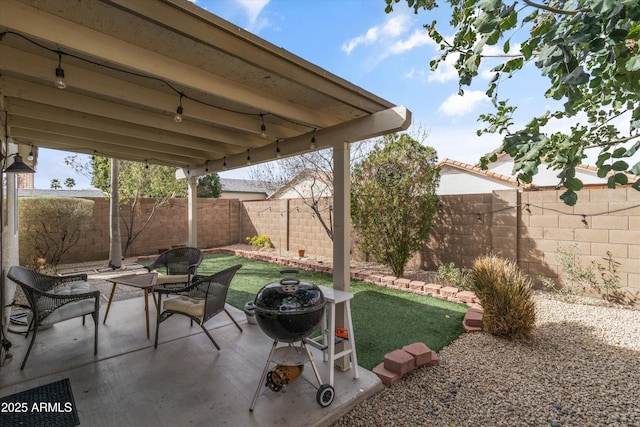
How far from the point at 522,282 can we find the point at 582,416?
5.21ft

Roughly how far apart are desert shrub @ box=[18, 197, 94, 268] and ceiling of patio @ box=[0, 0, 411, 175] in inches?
120

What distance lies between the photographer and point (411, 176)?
635 centimetres

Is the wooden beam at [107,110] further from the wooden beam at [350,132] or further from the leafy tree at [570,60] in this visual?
the leafy tree at [570,60]

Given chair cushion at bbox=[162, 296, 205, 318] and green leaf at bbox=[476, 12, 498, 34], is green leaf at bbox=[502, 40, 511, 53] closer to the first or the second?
green leaf at bbox=[476, 12, 498, 34]

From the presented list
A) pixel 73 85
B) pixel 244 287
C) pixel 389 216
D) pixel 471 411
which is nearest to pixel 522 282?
pixel 471 411

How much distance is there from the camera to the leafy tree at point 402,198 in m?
6.34

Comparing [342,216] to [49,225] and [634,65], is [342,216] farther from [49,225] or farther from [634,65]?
[49,225]

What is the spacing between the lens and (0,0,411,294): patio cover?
1.79 meters

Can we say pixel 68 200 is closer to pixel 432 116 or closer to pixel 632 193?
pixel 432 116

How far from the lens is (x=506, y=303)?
3578 mm

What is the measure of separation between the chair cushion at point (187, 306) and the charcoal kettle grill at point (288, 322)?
1311mm

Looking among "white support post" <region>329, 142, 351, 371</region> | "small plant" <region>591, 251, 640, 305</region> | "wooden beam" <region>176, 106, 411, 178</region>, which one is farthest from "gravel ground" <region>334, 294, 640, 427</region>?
"wooden beam" <region>176, 106, 411, 178</region>

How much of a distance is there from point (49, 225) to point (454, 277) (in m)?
9.16

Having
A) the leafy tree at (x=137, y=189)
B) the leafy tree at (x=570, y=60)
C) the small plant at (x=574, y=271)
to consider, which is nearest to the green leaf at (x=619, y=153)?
the leafy tree at (x=570, y=60)
